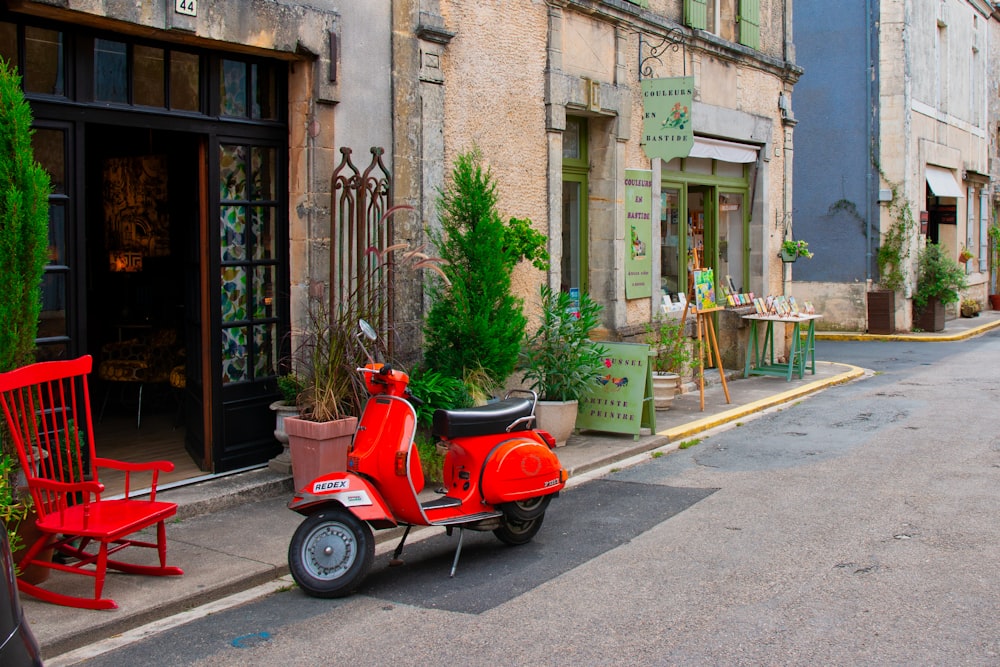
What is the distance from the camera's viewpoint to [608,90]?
1105 centimetres

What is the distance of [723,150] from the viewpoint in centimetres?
1357

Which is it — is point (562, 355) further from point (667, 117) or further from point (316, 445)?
point (667, 117)

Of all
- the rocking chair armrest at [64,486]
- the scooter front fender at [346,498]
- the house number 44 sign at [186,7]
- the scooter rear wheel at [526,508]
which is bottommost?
the scooter rear wheel at [526,508]

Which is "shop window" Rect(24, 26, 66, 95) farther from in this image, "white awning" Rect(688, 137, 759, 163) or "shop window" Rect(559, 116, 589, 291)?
"white awning" Rect(688, 137, 759, 163)

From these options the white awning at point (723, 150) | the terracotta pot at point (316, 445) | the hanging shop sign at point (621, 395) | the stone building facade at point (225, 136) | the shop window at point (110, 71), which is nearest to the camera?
the stone building facade at point (225, 136)

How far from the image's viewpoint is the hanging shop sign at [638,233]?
1158 centimetres

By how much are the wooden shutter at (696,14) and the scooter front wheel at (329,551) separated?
364 inches

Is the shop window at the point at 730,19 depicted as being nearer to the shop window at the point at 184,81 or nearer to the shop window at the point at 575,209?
the shop window at the point at 575,209

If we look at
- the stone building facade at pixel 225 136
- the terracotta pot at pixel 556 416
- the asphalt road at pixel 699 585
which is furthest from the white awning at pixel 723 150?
the stone building facade at pixel 225 136

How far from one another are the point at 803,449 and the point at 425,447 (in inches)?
140

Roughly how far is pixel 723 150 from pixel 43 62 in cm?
935

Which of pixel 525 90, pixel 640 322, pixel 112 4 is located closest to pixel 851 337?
pixel 640 322

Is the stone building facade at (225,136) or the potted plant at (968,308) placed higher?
the stone building facade at (225,136)

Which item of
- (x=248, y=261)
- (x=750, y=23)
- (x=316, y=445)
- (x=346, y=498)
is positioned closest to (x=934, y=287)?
(x=750, y=23)
